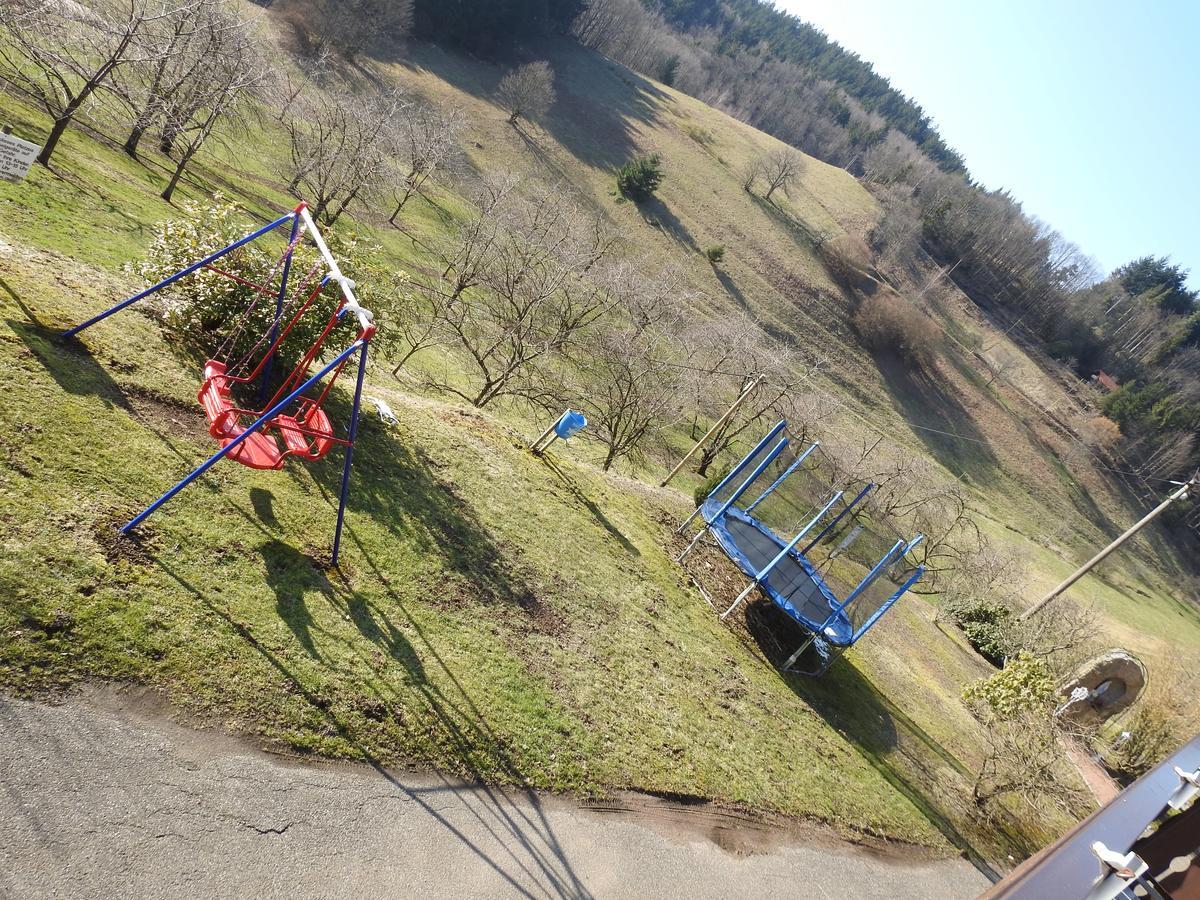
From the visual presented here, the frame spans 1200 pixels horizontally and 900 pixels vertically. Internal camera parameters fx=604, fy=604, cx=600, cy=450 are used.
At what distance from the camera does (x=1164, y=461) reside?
194 feet

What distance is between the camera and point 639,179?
155 ft

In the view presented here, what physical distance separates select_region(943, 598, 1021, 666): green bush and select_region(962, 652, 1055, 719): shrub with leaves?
1187cm

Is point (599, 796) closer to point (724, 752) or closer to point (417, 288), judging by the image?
point (724, 752)

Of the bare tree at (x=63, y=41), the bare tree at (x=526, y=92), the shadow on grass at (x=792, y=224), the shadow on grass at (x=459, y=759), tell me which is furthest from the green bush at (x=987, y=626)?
the bare tree at (x=526, y=92)

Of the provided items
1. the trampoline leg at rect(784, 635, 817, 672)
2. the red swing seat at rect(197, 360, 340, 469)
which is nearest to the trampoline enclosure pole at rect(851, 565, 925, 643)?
the trampoline leg at rect(784, 635, 817, 672)

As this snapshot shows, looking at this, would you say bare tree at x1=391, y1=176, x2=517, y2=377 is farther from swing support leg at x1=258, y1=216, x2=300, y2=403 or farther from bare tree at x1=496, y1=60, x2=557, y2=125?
bare tree at x1=496, y1=60, x2=557, y2=125

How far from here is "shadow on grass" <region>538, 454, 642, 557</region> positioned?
39.9 feet

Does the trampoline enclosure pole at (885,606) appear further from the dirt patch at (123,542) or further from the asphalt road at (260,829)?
the dirt patch at (123,542)

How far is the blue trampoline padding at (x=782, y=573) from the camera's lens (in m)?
11.9

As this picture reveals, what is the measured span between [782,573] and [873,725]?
10.9 ft

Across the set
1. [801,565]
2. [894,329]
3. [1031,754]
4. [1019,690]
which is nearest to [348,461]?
[801,565]

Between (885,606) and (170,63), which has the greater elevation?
(885,606)

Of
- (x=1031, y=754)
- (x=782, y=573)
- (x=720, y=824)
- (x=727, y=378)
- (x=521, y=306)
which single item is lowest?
(x=521, y=306)

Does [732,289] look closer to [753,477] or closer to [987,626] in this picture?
[987,626]
